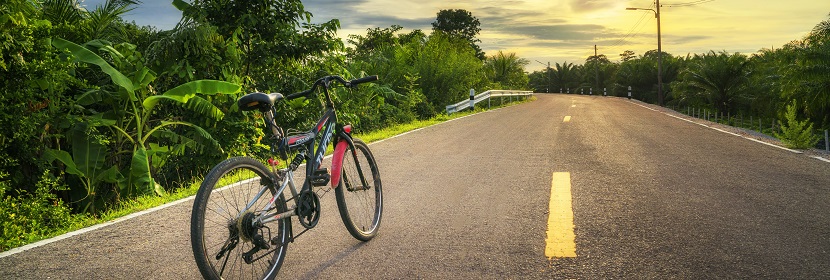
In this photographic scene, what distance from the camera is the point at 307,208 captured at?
11.8 feet

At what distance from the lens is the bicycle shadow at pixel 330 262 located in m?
3.44

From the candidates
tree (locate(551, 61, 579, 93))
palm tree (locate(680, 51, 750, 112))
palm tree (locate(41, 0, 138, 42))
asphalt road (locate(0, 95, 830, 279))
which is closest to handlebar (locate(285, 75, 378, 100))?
asphalt road (locate(0, 95, 830, 279))

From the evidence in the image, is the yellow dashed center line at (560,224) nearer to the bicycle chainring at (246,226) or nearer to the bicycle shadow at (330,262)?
the bicycle shadow at (330,262)

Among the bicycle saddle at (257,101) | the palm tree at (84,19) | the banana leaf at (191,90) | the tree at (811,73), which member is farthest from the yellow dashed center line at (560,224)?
the tree at (811,73)

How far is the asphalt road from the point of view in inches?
138

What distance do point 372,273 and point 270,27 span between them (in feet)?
26.1

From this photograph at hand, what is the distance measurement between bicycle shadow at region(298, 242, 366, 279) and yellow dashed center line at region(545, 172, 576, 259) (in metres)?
1.27

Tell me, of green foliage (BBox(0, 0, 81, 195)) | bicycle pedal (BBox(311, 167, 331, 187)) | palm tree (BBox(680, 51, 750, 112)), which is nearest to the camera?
bicycle pedal (BBox(311, 167, 331, 187))

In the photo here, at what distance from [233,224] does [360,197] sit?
143 cm

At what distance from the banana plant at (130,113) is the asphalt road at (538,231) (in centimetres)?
212

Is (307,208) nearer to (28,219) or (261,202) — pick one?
(261,202)

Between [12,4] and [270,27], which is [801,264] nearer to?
[12,4]

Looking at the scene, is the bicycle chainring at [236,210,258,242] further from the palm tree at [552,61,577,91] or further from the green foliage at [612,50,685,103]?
the palm tree at [552,61,577,91]

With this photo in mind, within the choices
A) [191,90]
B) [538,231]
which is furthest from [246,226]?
[191,90]
